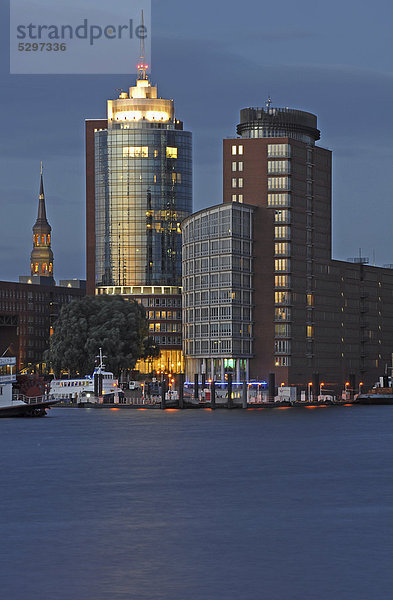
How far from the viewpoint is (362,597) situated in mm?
47719

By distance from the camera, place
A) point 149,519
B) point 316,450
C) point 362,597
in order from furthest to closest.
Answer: point 316,450 < point 149,519 < point 362,597

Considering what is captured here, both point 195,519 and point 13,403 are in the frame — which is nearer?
point 195,519

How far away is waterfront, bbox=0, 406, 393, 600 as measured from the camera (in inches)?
2002

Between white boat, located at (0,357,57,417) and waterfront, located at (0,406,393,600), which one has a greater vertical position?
white boat, located at (0,357,57,417)

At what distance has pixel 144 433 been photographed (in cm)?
14650

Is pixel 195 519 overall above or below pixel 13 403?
below

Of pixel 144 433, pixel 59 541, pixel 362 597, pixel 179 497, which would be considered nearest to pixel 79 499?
pixel 179 497

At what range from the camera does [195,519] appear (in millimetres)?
70312

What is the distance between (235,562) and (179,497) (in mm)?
26013

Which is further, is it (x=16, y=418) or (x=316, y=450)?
(x=16, y=418)

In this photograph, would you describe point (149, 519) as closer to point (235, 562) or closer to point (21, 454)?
point (235, 562)

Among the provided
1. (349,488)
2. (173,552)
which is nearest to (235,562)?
(173,552)

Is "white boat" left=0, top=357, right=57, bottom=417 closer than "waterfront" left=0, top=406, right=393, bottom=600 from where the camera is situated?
No

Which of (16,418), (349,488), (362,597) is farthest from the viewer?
(16,418)
